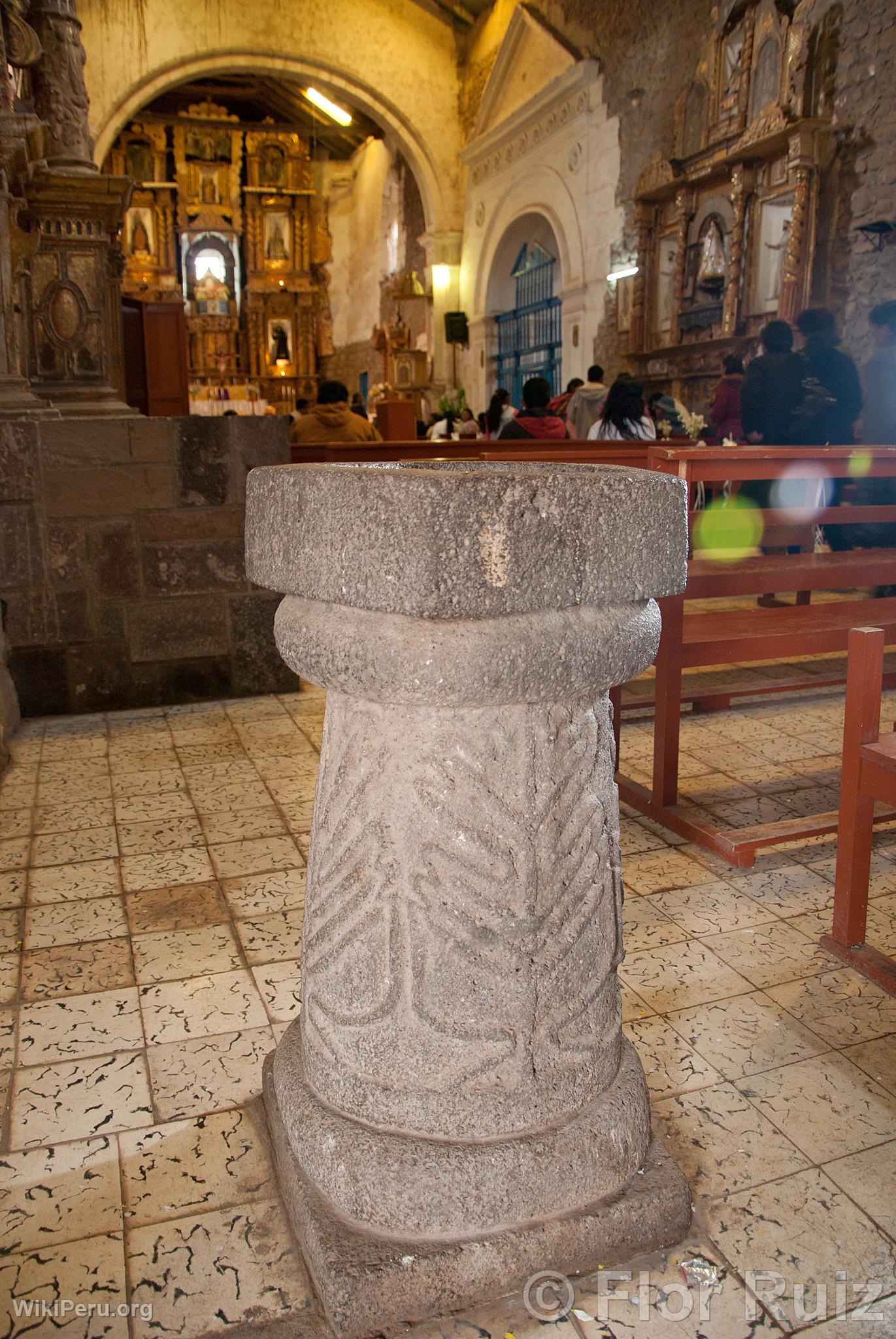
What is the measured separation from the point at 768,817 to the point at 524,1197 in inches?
67.4

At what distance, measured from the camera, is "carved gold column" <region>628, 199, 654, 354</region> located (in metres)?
9.62

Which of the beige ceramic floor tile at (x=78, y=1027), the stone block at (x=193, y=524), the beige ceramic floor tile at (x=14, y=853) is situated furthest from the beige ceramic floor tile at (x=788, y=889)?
the stone block at (x=193, y=524)

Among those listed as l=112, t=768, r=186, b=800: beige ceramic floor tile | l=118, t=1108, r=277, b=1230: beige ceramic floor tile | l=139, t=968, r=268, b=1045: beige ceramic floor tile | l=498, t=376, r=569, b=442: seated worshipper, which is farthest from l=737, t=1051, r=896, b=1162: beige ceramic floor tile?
l=498, t=376, r=569, b=442: seated worshipper

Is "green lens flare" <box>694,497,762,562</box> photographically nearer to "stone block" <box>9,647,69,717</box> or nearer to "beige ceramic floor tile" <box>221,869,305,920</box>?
"beige ceramic floor tile" <box>221,869,305,920</box>

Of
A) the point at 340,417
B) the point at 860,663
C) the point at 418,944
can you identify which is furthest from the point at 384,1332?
the point at 340,417

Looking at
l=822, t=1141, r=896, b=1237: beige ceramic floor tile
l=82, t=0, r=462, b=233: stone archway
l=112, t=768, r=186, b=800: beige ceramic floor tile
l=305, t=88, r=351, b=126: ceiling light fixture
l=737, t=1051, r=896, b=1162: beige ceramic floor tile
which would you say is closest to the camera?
l=822, t=1141, r=896, b=1237: beige ceramic floor tile

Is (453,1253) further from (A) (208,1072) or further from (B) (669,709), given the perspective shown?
(B) (669,709)

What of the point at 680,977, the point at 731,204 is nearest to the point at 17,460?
the point at 680,977

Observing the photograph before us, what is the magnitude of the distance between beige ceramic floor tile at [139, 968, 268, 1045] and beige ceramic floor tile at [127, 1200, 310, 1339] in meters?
0.45

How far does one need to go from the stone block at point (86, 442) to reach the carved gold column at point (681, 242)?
6.93m

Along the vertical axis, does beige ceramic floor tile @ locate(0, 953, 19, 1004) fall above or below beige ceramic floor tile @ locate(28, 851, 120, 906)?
below

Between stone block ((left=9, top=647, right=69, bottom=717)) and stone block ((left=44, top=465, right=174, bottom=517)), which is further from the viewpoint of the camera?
stone block ((left=9, top=647, right=69, bottom=717))

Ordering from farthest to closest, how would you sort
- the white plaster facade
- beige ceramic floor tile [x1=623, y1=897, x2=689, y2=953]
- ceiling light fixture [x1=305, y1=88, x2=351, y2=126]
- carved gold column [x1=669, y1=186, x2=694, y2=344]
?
ceiling light fixture [x1=305, y1=88, x2=351, y2=126] → the white plaster facade → carved gold column [x1=669, y1=186, x2=694, y2=344] → beige ceramic floor tile [x1=623, y1=897, x2=689, y2=953]

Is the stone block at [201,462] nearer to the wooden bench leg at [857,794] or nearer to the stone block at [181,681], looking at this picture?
the stone block at [181,681]
